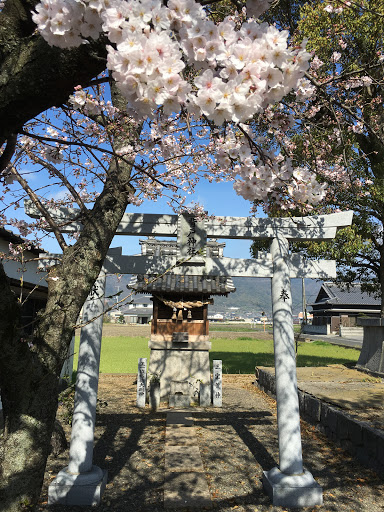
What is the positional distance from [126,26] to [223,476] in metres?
5.52

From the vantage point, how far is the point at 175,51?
137 cm

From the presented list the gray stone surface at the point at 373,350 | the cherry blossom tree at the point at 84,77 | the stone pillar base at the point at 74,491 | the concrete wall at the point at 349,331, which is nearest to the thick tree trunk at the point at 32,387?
the cherry blossom tree at the point at 84,77

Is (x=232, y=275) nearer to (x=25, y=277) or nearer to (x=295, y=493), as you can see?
(x=295, y=493)

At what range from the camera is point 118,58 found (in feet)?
4.55

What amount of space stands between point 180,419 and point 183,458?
2303 mm

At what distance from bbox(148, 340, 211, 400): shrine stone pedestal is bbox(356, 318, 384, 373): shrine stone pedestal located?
6768mm

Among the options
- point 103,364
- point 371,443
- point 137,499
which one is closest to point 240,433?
point 371,443

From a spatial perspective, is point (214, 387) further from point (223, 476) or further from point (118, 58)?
point (118, 58)

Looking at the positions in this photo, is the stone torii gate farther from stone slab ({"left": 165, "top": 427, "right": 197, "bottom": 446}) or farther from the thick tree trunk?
stone slab ({"left": 165, "top": 427, "right": 197, "bottom": 446})

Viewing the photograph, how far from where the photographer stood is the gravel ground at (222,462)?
4.31 m

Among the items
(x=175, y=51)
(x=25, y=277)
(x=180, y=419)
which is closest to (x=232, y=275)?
(x=175, y=51)

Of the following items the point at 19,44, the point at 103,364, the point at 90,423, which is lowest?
the point at 103,364

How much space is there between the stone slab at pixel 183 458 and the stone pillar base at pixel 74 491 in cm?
140

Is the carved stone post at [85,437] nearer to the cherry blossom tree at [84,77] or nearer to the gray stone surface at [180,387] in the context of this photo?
the cherry blossom tree at [84,77]
